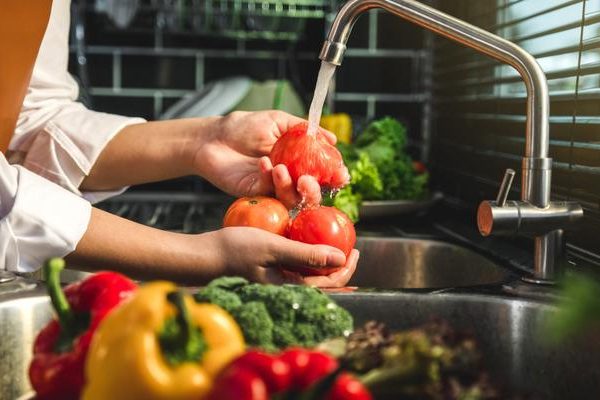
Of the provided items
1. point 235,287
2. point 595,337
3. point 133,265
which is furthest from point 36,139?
point 595,337

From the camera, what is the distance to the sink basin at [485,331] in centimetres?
98

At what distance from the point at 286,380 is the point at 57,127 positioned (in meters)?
1.24

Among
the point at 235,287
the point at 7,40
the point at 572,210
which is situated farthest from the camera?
the point at 7,40

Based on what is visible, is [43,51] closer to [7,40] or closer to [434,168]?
[7,40]

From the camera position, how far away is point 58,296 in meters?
0.73

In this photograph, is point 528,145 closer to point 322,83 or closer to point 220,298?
Result: point 322,83

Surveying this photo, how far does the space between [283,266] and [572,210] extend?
0.38m

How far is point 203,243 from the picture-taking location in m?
1.17

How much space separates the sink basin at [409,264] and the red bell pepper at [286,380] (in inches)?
39.8

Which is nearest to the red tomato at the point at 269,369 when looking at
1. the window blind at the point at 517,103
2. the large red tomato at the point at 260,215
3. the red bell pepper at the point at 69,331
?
the red bell pepper at the point at 69,331

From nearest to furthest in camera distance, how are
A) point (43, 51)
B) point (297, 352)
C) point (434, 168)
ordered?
1. point (297, 352)
2. point (43, 51)
3. point (434, 168)

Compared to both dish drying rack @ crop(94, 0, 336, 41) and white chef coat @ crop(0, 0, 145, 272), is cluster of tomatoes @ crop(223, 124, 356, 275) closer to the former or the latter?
white chef coat @ crop(0, 0, 145, 272)

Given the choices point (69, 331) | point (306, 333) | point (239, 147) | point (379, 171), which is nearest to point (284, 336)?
point (306, 333)

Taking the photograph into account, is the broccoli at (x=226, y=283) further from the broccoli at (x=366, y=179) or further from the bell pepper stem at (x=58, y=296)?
the broccoli at (x=366, y=179)
